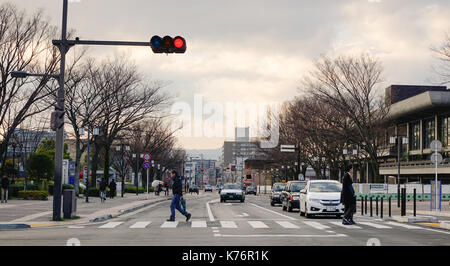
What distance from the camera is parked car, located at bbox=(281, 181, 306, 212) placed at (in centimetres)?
2980

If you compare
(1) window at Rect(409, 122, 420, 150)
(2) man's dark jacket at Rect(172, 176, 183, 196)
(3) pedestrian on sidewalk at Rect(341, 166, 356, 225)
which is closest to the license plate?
(3) pedestrian on sidewalk at Rect(341, 166, 356, 225)

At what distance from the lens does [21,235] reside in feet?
52.6

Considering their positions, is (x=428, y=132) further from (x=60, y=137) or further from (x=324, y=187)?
(x=60, y=137)

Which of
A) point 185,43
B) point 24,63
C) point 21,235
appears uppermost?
point 24,63

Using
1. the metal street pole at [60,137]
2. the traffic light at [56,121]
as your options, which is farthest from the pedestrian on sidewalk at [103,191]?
the traffic light at [56,121]

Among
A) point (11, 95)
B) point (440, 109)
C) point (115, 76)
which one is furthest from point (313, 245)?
point (440, 109)

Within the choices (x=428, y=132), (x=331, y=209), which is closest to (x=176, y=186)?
(x=331, y=209)

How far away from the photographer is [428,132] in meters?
81.2

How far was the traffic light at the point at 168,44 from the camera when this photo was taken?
17859mm

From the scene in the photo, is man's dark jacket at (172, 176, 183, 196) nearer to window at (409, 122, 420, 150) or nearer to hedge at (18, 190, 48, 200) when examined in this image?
hedge at (18, 190, 48, 200)

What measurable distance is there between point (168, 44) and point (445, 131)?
6555 cm

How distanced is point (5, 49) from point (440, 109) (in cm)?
5702

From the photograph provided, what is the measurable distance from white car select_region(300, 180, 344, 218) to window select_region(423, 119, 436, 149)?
59265 mm
